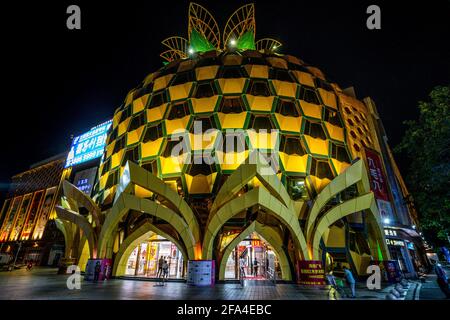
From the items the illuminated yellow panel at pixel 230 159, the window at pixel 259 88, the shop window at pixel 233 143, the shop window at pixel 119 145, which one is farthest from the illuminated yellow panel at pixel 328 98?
the shop window at pixel 119 145

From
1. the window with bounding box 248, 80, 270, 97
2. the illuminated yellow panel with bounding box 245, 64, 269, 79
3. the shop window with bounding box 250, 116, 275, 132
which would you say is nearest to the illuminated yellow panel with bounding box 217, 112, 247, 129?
the shop window with bounding box 250, 116, 275, 132

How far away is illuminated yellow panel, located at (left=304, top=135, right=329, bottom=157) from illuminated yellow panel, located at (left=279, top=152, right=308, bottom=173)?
3.88 ft

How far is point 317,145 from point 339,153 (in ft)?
8.81

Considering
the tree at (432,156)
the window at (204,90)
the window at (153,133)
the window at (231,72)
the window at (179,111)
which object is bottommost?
the tree at (432,156)

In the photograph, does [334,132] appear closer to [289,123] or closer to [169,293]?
[289,123]

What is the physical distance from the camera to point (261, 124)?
22.0 meters

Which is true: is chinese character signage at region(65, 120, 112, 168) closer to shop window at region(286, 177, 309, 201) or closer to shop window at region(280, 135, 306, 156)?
shop window at region(280, 135, 306, 156)

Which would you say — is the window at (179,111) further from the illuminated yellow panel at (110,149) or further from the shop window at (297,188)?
the shop window at (297,188)

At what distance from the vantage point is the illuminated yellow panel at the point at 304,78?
25.9m

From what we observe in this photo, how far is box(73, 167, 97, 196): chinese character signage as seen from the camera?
4616 centimetres

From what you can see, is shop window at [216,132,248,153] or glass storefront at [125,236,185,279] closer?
shop window at [216,132,248,153]

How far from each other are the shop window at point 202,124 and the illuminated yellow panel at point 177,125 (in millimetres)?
778

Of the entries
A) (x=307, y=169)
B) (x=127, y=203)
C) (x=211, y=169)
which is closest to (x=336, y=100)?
(x=307, y=169)

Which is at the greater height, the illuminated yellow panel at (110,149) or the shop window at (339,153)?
the illuminated yellow panel at (110,149)
